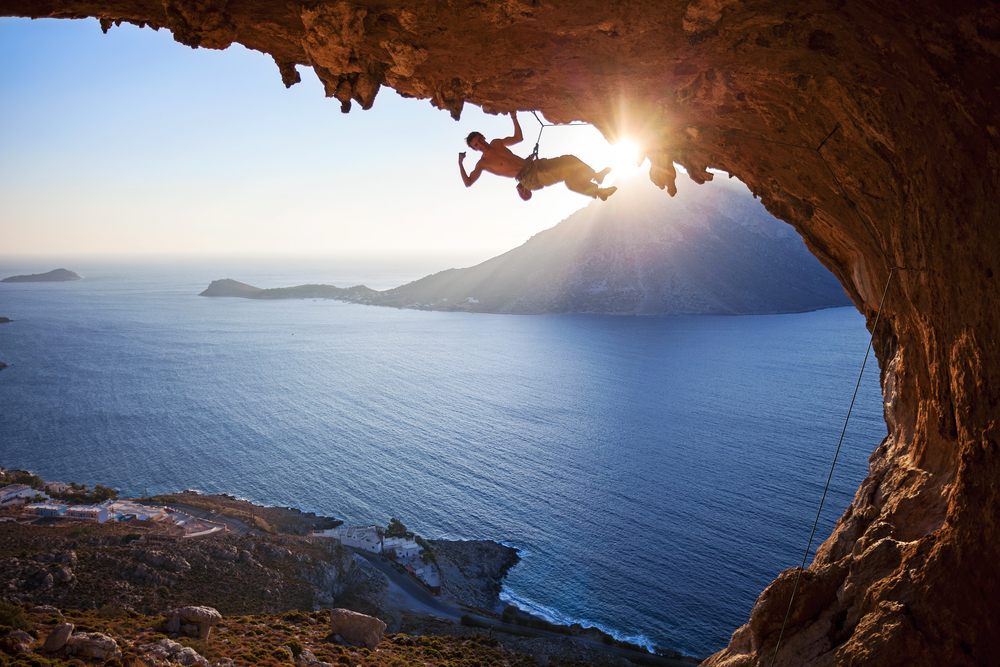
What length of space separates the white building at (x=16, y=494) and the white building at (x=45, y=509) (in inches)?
53.2

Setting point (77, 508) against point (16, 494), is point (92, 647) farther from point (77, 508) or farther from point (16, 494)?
point (16, 494)

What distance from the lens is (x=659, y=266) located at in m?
90.7

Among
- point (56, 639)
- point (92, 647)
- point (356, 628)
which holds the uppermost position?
point (56, 639)

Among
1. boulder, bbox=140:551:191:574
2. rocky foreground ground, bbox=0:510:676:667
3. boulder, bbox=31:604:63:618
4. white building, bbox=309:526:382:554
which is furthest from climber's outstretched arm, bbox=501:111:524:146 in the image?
white building, bbox=309:526:382:554

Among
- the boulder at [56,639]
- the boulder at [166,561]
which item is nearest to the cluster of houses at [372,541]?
the boulder at [166,561]

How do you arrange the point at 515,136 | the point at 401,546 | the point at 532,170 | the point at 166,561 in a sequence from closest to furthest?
the point at 515,136, the point at 532,170, the point at 166,561, the point at 401,546

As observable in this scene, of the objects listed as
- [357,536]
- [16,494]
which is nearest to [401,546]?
[357,536]

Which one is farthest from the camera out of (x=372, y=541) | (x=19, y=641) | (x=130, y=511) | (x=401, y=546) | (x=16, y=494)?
(x=16, y=494)

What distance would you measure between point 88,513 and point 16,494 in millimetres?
5805

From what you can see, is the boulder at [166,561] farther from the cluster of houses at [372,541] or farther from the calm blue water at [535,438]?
the calm blue water at [535,438]

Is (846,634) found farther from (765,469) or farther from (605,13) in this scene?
(765,469)

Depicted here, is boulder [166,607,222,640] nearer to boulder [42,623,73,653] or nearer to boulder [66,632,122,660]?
boulder [66,632,122,660]

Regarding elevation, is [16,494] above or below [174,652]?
below

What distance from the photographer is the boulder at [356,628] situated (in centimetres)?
1510
